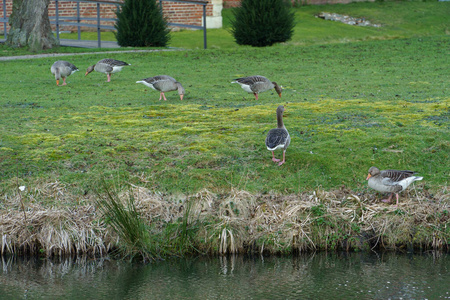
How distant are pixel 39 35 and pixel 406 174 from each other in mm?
24085

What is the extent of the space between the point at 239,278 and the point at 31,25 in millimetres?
24657

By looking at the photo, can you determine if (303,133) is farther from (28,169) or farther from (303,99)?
(28,169)

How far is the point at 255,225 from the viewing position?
408 inches

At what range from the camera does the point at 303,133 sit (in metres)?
14.0

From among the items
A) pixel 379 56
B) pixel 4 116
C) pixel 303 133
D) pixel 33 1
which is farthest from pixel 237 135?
pixel 33 1

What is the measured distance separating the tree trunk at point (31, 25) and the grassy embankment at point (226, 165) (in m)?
10.1

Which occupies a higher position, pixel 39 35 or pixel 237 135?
pixel 39 35

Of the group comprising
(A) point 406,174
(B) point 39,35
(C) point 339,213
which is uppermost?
(B) point 39,35

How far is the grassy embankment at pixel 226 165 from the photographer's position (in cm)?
1030

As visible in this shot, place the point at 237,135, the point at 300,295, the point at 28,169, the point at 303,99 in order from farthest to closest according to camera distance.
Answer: the point at 303,99, the point at 237,135, the point at 28,169, the point at 300,295

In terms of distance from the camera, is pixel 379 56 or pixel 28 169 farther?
pixel 379 56

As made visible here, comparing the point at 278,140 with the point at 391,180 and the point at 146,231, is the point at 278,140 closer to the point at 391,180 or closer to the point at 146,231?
the point at 391,180

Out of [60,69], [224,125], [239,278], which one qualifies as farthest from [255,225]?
[60,69]

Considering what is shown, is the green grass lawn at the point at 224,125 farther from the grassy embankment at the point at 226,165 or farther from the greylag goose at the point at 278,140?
the greylag goose at the point at 278,140
